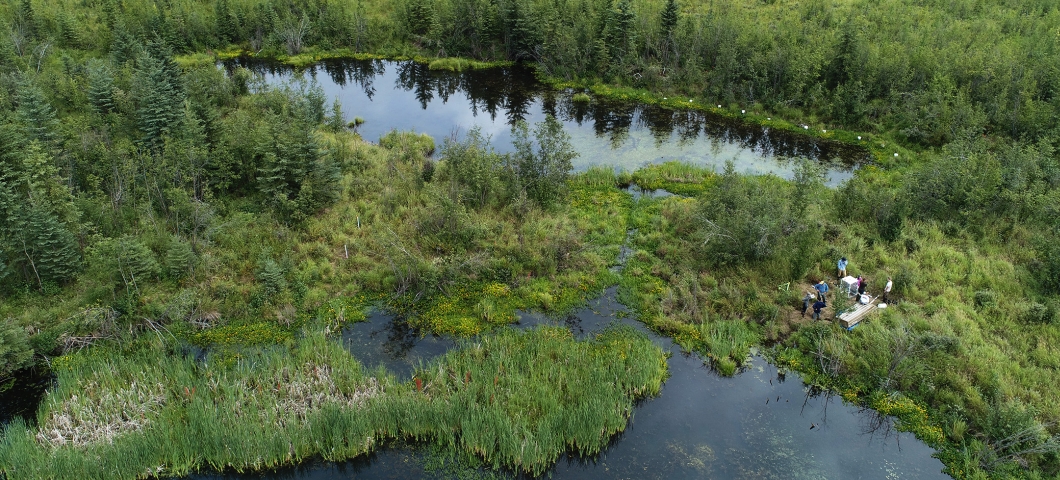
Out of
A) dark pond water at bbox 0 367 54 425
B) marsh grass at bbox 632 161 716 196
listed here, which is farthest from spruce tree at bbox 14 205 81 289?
marsh grass at bbox 632 161 716 196

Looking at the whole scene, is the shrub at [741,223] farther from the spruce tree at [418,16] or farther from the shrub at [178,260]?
the spruce tree at [418,16]

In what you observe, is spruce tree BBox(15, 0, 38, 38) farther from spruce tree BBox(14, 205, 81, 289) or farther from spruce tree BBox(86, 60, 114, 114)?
spruce tree BBox(14, 205, 81, 289)

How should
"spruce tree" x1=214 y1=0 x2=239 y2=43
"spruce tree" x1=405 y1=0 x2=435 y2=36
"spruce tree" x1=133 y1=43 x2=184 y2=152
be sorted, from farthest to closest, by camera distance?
"spruce tree" x1=214 y1=0 x2=239 y2=43, "spruce tree" x1=405 y1=0 x2=435 y2=36, "spruce tree" x1=133 y1=43 x2=184 y2=152

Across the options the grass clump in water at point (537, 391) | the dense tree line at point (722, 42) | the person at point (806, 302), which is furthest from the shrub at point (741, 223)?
the dense tree line at point (722, 42)

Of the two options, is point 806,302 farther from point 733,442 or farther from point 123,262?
point 123,262

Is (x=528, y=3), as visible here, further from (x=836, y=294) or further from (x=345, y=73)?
(x=836, y=294)
